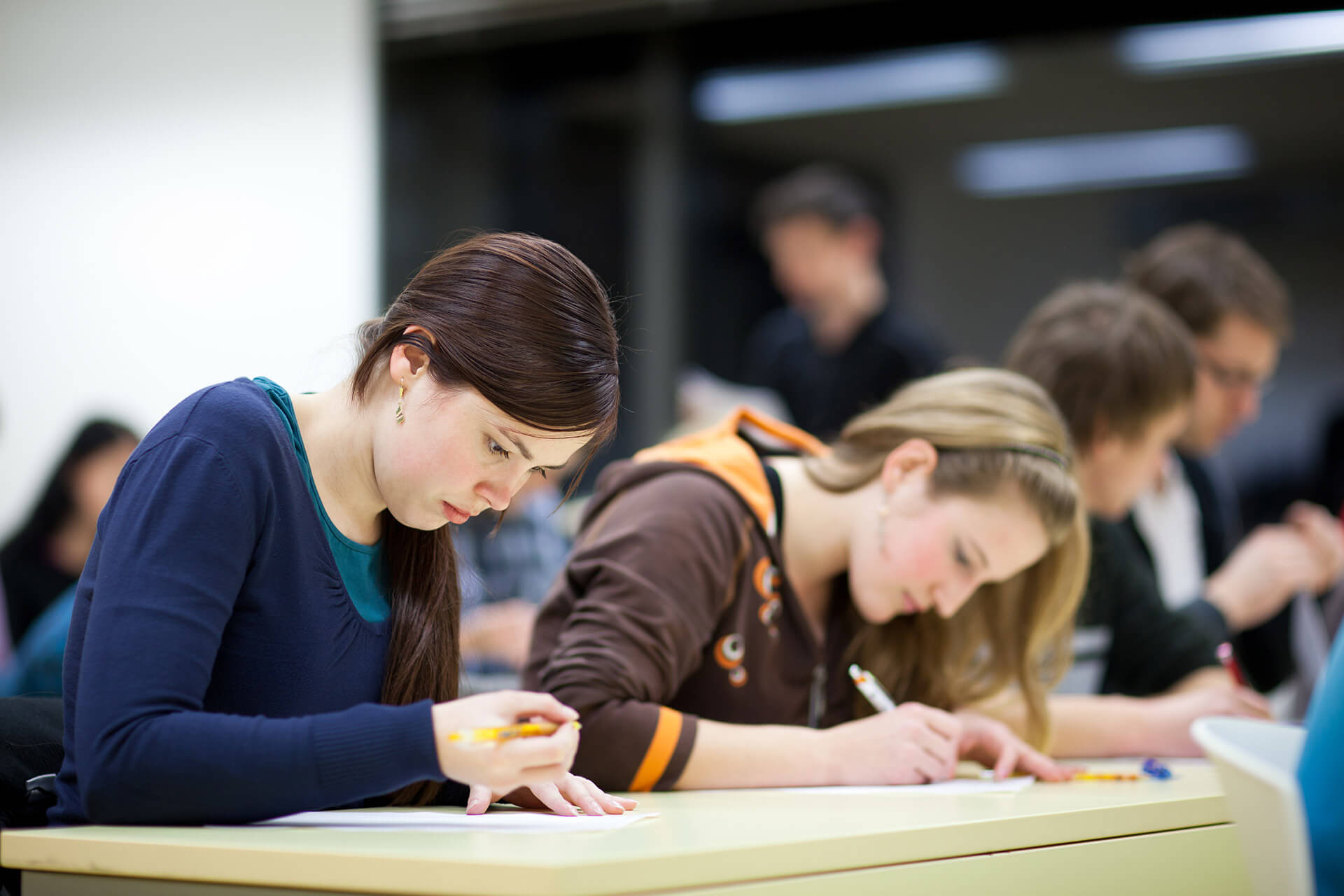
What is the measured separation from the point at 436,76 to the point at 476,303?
12.1ft

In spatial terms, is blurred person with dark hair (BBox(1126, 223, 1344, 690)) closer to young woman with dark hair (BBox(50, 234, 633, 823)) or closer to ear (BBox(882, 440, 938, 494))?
ear (BBox(882, 440, 938, 494))

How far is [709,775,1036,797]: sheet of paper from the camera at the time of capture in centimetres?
121

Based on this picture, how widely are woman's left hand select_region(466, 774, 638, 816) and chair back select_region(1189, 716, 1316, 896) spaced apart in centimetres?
47

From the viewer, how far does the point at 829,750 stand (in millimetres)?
1312

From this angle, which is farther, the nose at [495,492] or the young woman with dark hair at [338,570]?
the nose at [495,492]

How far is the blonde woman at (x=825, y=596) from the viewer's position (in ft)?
4.22

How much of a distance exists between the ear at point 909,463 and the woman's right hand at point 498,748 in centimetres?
75

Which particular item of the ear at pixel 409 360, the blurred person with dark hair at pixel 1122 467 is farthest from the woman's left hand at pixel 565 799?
the blurred person with dark hair at pixel 1122 467

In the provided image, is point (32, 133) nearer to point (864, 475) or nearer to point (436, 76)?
point (436, 76)

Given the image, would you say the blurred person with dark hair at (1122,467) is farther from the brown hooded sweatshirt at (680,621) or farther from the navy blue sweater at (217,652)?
the navy blue sweater at (217,652)

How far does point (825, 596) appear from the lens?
5.35ft

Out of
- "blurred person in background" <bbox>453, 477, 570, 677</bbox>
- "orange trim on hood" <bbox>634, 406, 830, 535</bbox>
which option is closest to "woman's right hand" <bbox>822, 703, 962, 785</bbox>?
"orange trim on hood" <bbox>634, 406, 830, 535</bbox>

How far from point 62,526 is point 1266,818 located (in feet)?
10.9

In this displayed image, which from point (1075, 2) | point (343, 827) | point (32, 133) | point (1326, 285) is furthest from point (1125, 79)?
point (343, 827)
